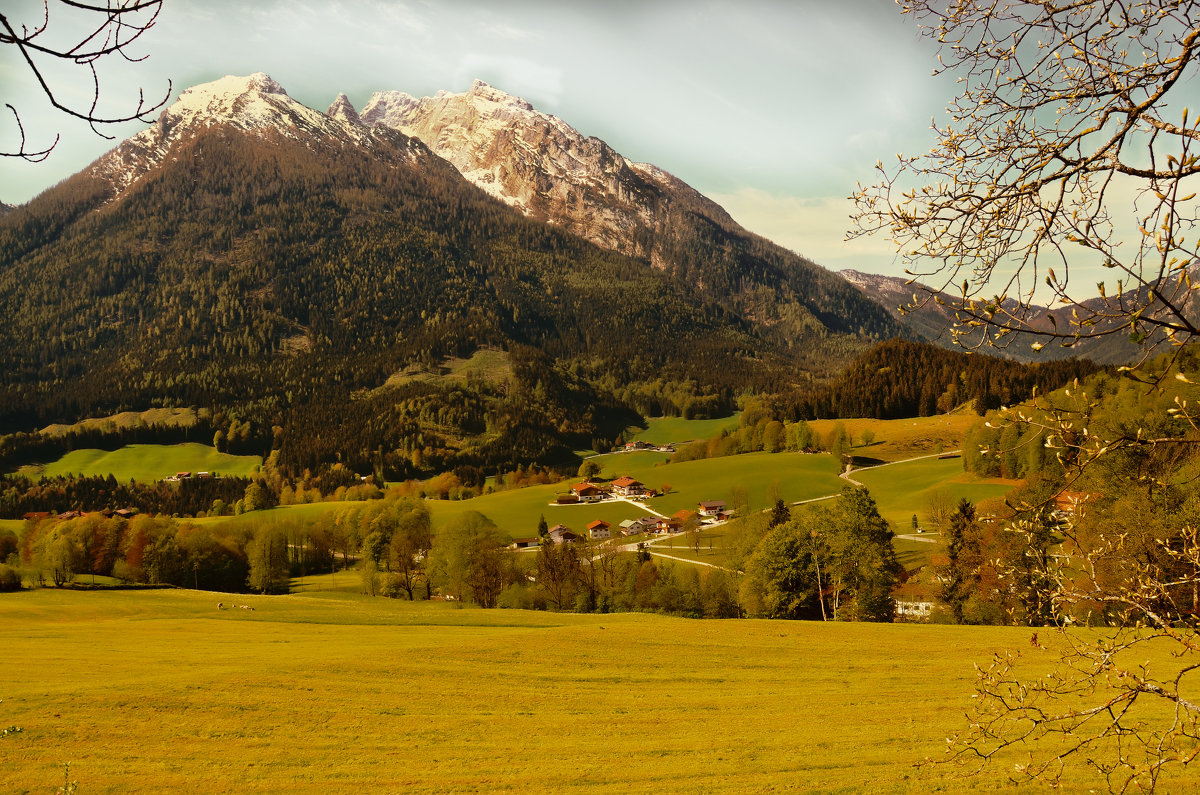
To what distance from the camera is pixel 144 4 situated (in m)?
4.25

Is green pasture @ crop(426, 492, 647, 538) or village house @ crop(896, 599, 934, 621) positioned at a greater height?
village house @ crop(896, 599, 934, 621)

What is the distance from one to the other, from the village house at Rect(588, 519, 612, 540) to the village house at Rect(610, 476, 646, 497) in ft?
81.2

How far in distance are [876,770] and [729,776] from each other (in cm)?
356

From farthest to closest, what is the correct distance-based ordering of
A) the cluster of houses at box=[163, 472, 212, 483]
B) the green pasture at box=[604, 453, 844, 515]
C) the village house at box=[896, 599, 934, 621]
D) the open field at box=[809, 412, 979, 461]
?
the cluster of houses at box=[163, 472, 212, 483]
the open field at box=[809, 412, 979, 461]
the green pasture at box=[604, 453, 844, 515]
the village house at box=[896, 599, 934, 621]

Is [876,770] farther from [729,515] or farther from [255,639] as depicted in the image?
[729,515]

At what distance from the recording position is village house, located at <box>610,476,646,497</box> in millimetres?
139500

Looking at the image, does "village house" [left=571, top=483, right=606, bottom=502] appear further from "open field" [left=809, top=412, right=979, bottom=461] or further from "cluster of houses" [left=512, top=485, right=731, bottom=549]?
"open field" [left=809, top=412, right=979, bottom=461]

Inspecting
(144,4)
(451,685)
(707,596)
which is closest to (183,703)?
(451,685)

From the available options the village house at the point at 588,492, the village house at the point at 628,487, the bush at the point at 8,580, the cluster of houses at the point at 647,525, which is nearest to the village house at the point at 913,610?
the cluster of houses at the point at 647,525

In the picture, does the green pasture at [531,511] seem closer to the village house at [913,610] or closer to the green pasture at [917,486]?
the green pasture at [917,486]

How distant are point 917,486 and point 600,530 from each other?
184 feet

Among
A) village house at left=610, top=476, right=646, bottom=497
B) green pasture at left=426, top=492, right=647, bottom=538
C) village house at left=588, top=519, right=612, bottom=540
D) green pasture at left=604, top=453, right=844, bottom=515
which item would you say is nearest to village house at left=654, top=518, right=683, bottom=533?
green pasture at left=426, top=492, right=647, bottom=538

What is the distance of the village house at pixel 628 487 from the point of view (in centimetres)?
13950

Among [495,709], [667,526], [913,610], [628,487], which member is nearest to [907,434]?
[628,487]
